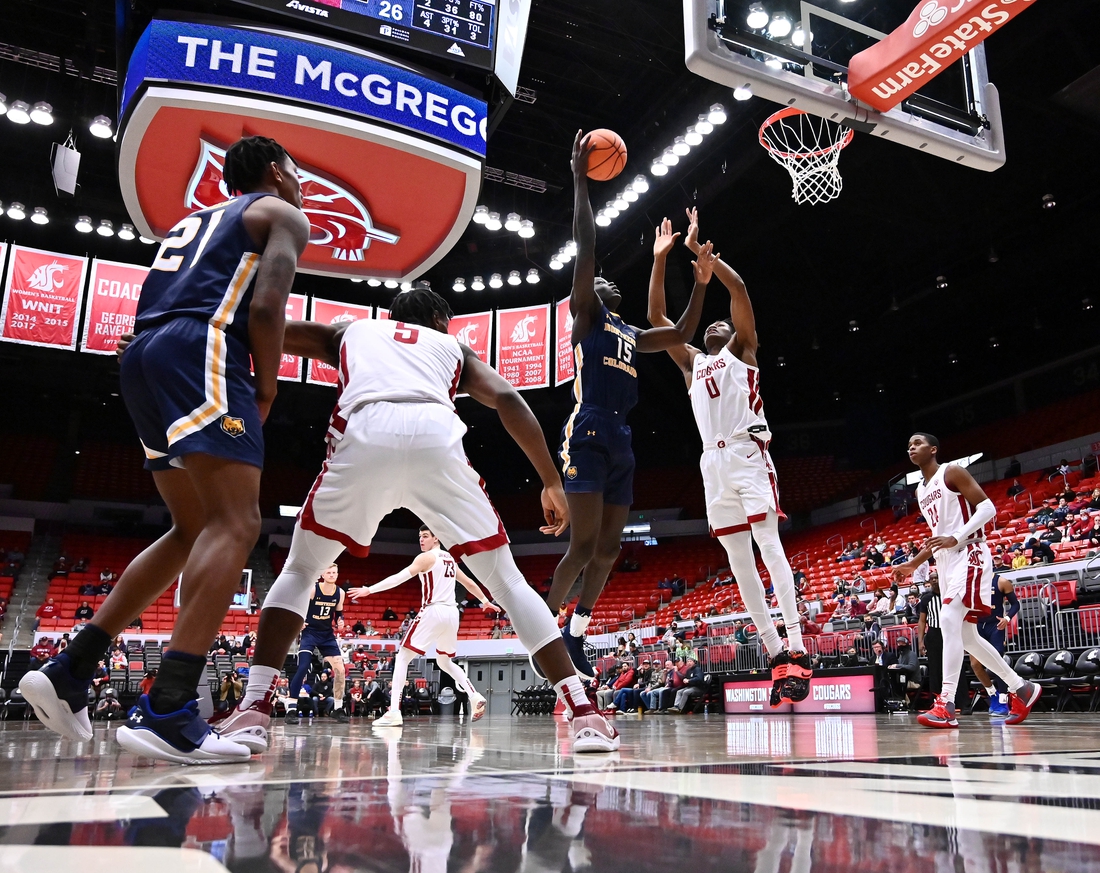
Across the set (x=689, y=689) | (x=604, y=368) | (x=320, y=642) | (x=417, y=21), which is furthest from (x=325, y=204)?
(x=689, y=689)

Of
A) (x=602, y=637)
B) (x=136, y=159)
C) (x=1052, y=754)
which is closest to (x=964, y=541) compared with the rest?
(x=1052, y=754)

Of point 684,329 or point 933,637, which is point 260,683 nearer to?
point 684,329

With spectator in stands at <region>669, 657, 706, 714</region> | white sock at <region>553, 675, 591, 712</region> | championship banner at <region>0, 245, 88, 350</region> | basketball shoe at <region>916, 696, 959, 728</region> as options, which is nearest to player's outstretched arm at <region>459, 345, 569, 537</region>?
white sock at <region>553, 675, 591, 712</region>

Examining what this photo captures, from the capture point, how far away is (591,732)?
2627 mm

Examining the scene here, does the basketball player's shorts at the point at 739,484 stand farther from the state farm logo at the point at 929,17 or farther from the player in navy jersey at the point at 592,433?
the state farm logo at the point at 929,17

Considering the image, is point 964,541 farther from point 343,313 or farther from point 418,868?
point 343,313

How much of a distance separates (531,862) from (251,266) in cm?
220

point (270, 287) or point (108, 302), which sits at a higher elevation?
point (108, 302)

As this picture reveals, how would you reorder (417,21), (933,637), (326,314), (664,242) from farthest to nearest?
(326,314)
(933,637)
(417,21)
(664,242)

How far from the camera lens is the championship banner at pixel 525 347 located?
17.2m

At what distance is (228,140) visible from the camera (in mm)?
8523

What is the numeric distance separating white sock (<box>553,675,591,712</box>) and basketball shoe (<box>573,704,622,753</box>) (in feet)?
0.06

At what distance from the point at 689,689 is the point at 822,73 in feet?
26.9

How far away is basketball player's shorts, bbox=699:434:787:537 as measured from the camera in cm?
507
